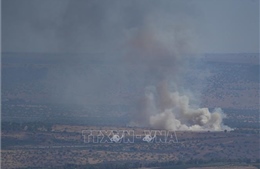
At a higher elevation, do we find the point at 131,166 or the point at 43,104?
the point at 43,104

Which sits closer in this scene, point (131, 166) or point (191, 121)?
point (131, 166)

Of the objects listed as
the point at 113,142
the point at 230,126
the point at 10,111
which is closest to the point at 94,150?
the point at 113,142

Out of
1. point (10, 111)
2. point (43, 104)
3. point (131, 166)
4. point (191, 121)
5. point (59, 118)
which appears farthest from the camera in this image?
point (43, 104)

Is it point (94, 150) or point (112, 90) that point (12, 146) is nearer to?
point (94, 150)

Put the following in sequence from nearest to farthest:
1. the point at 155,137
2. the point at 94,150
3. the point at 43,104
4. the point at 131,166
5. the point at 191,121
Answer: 1. the point at 131,166
2. the point at 94,150
3. the point at 155,137
4. the point at 191,121
5. the point at 43,104

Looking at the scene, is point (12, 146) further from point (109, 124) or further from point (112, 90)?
point (112, 90)

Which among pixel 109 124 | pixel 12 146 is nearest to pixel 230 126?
pixel 109 124

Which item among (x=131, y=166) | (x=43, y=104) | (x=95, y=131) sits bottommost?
(x=131, y=166)

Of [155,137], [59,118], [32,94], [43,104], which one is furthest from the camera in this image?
[32,94]

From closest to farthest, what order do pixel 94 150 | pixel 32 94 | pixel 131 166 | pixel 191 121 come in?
pixel 131 166
pixel 94 150
pixel 191 121
pixel 32 94
